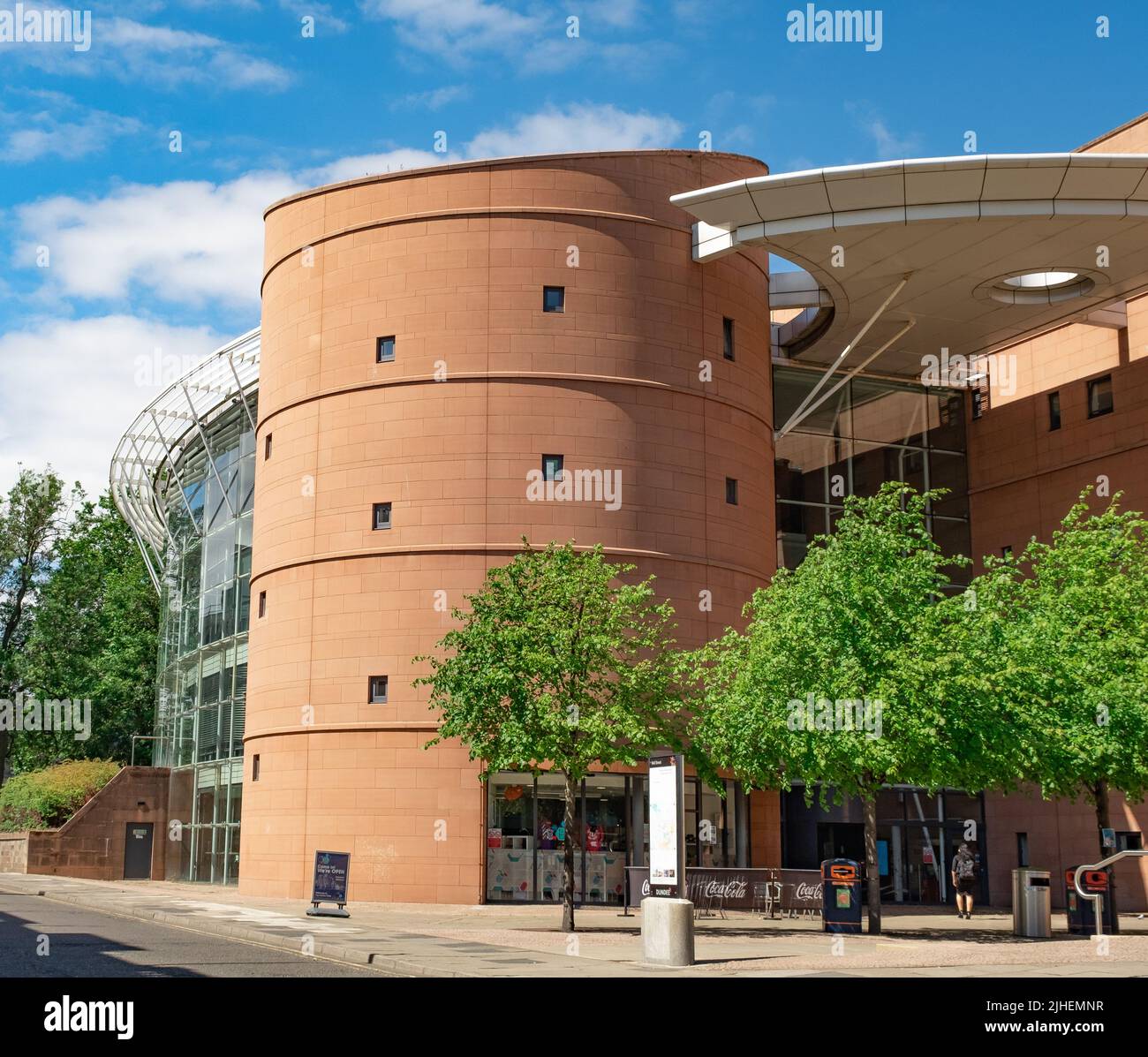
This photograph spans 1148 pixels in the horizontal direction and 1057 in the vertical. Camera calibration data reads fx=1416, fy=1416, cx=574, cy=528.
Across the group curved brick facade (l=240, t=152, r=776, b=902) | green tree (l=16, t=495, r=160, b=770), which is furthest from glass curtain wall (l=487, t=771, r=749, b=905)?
green tree (l=16, t=495, r=160, b=770)

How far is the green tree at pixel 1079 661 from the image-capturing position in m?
27.0

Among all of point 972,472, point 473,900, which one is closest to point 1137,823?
point 972,472

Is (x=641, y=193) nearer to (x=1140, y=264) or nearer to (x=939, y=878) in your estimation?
(x=1140, y=264)

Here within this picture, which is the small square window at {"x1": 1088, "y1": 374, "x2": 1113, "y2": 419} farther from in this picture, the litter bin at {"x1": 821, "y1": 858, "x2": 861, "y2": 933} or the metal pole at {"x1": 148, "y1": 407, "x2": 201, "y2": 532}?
the metal pole at {"x1": 148, "y1": 407, "x2": 201, "y2": 532}

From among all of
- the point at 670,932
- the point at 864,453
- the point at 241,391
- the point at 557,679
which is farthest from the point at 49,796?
the point at 670,932

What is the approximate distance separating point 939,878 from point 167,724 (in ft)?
91.3

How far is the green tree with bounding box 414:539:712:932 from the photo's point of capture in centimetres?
2581

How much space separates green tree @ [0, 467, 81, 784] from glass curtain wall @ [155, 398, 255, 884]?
21104mm

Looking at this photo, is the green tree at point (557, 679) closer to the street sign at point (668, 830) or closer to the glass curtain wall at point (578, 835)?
the street sign at point (668, 830)

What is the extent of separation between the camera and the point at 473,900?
105 feet

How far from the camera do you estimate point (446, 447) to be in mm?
33750

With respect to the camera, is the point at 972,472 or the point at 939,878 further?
the point at 972,472

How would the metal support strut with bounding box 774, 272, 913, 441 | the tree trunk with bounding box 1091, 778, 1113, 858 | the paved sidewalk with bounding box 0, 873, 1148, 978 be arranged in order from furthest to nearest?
1. the metal support strut with bounding box 774, 272, 913, 441
2. the tree trunk with bounding box 1091, 778, 1113, 858
3. the paved sidewalk with bounding box 0, 873, 1148, 978
